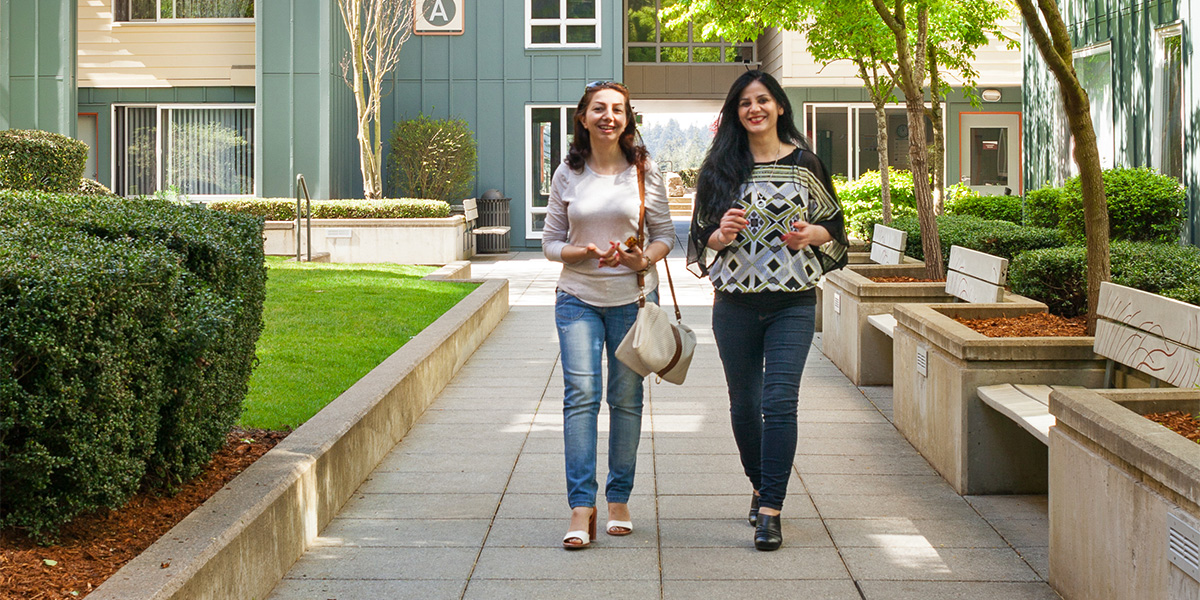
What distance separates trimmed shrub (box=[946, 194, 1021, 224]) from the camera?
56.1 feet

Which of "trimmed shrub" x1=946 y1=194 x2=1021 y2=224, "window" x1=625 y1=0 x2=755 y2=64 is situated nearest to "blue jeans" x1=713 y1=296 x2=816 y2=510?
"trimmed shrub" x1=946 y1=194 x2=1021 y2=224

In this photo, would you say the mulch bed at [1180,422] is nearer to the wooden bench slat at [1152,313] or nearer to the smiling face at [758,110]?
the wooden bench slat at [1152,313]

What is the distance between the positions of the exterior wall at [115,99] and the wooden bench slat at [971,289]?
61.1ft

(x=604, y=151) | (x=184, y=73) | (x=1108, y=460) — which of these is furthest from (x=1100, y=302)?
(x=184, y=73)

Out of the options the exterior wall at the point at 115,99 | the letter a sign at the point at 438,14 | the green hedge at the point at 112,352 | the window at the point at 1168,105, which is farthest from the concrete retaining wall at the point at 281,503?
the exterior wall at the point at 115,99

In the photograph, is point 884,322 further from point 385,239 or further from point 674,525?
point 385,239

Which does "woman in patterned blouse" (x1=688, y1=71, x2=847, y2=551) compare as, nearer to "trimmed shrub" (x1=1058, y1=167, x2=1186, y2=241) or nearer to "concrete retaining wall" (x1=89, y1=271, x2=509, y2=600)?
"concrete retaining wall" (x1=89, y1=271, x2=509, y2=600)

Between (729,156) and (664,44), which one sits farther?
(664,44)

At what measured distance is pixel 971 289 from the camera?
8320 millimetres

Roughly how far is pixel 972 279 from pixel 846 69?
19.3 meters

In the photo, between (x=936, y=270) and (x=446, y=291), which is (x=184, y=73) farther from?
(x=936, y=270)

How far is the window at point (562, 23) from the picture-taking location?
26375 mm

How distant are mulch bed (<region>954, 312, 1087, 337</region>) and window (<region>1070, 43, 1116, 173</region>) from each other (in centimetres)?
714

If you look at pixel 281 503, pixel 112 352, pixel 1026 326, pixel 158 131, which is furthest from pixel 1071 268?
pixel 158 131
